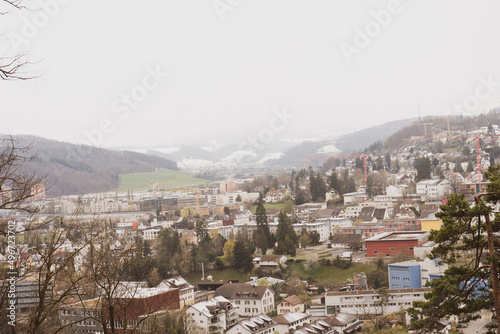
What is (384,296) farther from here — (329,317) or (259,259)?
(259,259)

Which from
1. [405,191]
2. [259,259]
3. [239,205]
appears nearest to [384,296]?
[259,259]

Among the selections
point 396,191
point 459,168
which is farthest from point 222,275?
point 459,168

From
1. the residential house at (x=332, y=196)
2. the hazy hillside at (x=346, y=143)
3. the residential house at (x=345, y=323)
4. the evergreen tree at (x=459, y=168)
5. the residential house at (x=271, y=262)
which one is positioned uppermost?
the hazy hillside at (x=346, y=143)

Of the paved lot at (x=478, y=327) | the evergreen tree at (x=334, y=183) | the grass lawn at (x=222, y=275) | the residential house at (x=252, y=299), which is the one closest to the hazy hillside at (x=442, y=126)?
the evergreen tree at (x=334, y=183)

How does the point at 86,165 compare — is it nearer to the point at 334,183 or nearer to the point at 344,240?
the point at 334,183

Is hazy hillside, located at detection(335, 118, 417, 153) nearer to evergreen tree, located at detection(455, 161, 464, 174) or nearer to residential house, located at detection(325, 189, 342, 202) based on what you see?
evergreen tree, located at detection(455, 161, 464, 174)

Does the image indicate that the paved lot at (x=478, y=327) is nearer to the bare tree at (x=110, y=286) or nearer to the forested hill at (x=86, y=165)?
the bare tree at (x=110, y=286)

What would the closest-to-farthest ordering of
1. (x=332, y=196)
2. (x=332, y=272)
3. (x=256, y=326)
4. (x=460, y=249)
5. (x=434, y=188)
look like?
(x=460, y=249)
(x=256, y=326)
(x=332, y=272)
(x=434, y=188)
(x=332, y=196)
